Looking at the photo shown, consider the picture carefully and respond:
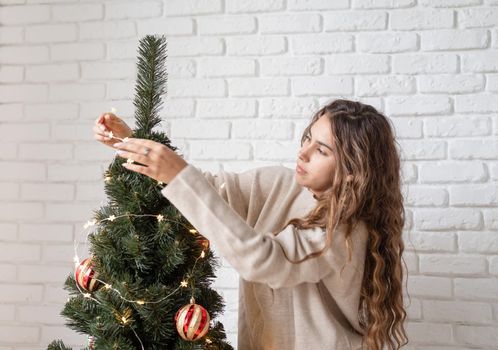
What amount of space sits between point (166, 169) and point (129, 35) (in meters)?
1.09

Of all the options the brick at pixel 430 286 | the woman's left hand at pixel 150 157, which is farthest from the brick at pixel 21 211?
the brick at pixel 430 286

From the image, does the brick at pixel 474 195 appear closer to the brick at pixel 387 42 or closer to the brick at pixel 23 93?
the brick at pixel 387 42

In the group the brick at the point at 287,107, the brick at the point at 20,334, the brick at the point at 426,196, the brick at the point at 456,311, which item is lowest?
the brick at the point at 20,334

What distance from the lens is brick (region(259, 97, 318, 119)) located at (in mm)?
1992

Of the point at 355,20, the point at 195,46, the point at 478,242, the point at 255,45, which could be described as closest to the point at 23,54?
the point at 195,46

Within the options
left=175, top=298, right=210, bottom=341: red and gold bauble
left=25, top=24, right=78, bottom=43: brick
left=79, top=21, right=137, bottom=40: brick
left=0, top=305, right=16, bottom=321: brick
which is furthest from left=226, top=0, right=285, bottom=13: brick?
left=0, top=305, right=16, bottom=321: brick

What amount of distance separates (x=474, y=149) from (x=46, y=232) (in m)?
1.52

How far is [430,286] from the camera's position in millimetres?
1921

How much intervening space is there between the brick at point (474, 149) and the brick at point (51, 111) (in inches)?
52.6

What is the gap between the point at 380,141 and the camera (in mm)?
1475

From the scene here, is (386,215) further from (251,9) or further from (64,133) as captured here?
(64,133)

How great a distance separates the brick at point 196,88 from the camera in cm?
205

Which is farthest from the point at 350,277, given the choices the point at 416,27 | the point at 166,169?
the point at 416,27

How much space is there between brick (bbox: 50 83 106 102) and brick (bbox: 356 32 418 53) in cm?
94
